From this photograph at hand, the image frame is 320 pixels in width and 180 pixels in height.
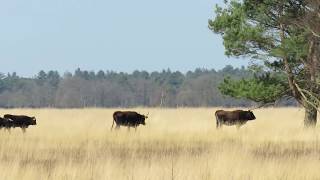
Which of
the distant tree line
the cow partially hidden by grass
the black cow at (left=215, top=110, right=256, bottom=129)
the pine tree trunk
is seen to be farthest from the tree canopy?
the distant tree line

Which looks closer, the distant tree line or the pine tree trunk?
the pine tree trunk

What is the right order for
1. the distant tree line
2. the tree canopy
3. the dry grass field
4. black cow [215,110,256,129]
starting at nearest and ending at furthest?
the dry grass field
the tree canopy
black cow [215,110,256,129]
the distant tree line

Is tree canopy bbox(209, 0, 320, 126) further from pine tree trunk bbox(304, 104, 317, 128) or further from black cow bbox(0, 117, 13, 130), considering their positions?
black cow bbox(0, 117, 13, 130)

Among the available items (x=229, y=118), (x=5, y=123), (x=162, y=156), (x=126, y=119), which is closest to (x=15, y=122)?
(x=5, y=123)

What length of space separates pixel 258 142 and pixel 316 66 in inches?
182

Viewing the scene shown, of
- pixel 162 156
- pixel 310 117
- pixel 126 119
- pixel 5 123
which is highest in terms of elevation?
pixel 310 117

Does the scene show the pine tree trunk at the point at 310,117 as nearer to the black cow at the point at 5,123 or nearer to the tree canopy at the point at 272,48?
the tree canopy at the point at 272,48

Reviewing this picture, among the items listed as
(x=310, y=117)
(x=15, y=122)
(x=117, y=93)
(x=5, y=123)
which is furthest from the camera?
(x=117, y=93)

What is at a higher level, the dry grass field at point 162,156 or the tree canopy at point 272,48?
the tree canopy at point 272,48

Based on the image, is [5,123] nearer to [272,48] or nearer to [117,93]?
[272,48]

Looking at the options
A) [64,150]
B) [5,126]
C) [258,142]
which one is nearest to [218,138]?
[258,142]

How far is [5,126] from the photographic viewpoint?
73.4ft

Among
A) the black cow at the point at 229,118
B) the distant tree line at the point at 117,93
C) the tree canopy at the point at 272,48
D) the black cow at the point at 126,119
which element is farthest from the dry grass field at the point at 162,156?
the distant tree line at the point at 117,93

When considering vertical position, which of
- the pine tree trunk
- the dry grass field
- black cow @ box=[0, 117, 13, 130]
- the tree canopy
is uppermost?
the tree canopy
